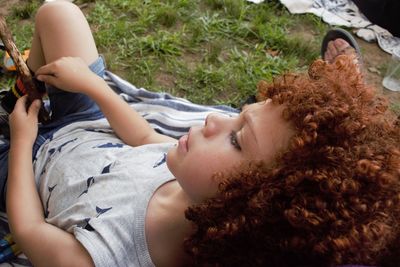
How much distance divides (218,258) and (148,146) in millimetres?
579

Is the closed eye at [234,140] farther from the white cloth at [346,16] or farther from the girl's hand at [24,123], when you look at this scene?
the white cloth at [346,16]

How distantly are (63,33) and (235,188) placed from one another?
3.09 ft

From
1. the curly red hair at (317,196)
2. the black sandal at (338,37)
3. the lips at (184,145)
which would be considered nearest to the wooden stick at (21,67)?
the lips at (184,145)

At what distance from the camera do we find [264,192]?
0.88 m

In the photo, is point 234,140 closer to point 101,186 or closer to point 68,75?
point 101,186

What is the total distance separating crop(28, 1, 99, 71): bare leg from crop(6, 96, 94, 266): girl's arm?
0.20 meters

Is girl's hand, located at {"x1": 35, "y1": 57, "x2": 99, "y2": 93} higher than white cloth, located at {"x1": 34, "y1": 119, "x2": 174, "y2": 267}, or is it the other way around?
girl's hand, located at {"x1": 35, "y1": 57, "x2": 99, "y2": 93}

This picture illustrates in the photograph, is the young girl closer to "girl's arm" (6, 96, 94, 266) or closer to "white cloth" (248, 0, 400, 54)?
"girl's arm" (6, 96, 94, 266)

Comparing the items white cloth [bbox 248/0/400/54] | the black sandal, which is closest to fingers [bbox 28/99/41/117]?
the black sandal

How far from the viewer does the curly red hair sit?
83cm

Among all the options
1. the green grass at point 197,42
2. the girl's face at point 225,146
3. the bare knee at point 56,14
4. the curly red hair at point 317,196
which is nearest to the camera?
the curly red hair at point 317,196

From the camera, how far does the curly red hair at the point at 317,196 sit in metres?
0.83

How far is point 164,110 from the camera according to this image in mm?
1842

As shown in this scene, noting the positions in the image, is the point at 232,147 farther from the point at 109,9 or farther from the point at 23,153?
the point at 109,9
